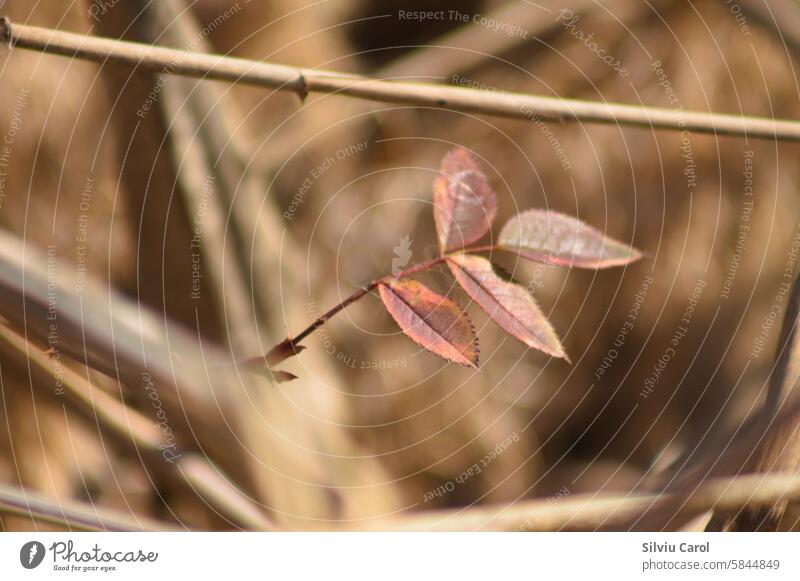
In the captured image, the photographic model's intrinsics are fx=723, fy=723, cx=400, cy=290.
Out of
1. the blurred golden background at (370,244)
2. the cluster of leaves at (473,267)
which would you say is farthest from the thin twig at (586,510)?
the cluster of leaves at (473,267)

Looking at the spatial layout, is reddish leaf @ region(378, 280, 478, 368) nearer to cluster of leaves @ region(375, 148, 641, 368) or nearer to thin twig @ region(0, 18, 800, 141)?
cluster of leaves @ region(375, 148, 641, 368)

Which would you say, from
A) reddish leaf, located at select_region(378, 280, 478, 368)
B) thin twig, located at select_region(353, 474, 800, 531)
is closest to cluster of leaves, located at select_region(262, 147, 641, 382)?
reddish leaf, located at select_region(378, 280, 478, 368)

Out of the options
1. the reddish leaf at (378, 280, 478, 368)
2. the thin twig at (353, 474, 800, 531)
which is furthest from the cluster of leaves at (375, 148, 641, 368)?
the thin twig at (353, 474, 800, 531)

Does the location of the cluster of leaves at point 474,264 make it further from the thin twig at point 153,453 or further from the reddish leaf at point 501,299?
the thin twig at point 153,453

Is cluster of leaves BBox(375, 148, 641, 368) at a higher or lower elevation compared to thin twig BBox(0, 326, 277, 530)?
higher

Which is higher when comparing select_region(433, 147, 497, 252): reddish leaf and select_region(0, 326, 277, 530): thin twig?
select_region(433, 147, 497, 252): reddish leaf

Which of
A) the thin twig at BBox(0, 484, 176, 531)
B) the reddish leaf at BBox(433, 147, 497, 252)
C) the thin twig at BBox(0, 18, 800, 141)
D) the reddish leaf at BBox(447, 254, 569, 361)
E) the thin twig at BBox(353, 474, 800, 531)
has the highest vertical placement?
the thin twig at BBox(0, 18, 800, 141)

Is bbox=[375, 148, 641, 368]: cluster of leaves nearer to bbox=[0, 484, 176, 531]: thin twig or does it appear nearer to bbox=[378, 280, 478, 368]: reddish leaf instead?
bbox=[378, 280, 478, 368]: reddish leaf
